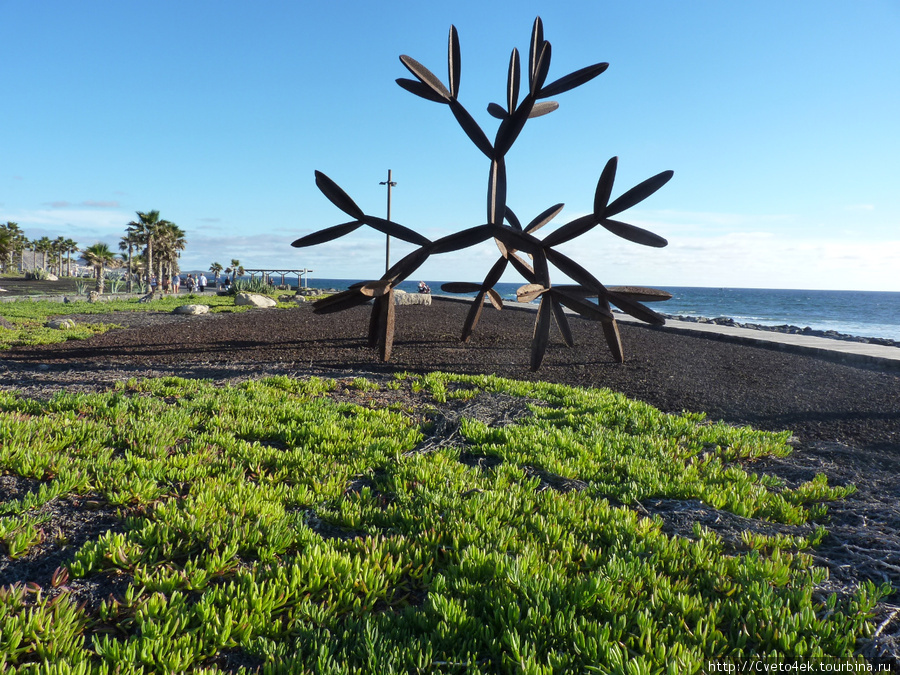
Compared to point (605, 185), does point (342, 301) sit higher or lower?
lower

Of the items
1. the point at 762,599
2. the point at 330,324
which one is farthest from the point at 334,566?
the point at 330,324

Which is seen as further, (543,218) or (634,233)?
(543,218)

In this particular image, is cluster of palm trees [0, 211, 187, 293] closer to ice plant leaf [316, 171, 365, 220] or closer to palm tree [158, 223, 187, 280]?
palm tree [158, 223, 187, 280]

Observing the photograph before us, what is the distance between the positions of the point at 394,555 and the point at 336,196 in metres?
2.04

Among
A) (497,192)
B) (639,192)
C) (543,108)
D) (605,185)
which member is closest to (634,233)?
(639,192)

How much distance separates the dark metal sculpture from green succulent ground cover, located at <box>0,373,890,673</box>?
1.07m

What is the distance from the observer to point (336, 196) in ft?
9.50

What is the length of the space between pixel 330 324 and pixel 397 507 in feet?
36.8

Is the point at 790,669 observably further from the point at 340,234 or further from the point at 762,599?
the point at 340,234

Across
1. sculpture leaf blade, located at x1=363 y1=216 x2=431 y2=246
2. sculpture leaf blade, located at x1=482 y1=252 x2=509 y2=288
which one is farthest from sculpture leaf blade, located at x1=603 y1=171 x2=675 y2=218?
sculpture leaf blade, located at x1=363 y1=216 x2=431 y2=246

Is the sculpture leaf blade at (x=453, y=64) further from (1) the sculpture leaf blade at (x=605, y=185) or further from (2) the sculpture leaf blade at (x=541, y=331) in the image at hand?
(2) the sculpture leaf blade at (x=541, y=331)

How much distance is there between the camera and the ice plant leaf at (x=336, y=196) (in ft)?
9.45

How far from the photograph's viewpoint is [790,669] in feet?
6.31

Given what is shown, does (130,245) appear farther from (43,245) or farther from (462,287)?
(462,287)
